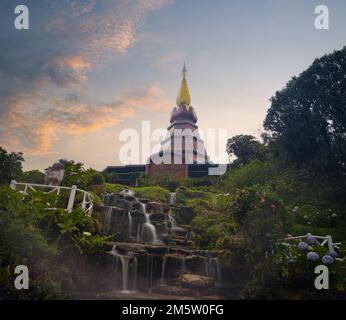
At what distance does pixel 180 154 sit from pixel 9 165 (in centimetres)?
2764

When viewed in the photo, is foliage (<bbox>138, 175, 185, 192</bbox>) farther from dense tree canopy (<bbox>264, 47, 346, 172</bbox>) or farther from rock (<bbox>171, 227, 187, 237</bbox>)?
rock (<bbox>171, 227, 187, 237</bbox>)

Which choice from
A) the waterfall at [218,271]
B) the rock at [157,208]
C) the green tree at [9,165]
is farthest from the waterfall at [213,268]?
the green tree at [9,165]

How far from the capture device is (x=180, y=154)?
1689 inches

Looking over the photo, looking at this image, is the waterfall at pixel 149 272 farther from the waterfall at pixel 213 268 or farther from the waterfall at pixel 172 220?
the waterfall at pixel 172 220

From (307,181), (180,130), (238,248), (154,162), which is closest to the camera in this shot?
(238,248)

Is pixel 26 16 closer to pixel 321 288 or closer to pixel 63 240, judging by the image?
pixel 63 240

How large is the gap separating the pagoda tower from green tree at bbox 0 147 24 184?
1813 centimetres

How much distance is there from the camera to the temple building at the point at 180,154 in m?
38.5

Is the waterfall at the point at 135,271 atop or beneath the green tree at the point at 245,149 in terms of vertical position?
beneath

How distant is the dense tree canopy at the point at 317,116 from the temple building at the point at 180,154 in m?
13.9

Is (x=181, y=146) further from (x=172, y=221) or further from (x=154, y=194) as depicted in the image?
(x=172, y=221)

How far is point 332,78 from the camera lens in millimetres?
25328

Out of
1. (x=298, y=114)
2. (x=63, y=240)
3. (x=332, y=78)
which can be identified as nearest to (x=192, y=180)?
(x=298, y=114)

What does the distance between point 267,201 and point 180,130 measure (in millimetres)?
39738
